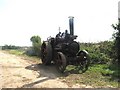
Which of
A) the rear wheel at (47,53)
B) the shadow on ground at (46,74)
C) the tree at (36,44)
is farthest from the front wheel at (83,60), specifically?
the tree at (36,44)

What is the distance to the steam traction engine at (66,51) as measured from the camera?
1641 centimetres

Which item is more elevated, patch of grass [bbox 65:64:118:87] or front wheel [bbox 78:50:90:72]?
front wheel [bbox 78:50:90:72]

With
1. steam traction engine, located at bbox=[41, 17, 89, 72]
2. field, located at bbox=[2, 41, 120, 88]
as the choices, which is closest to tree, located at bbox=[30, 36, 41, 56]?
field, located at bbox=[2, 41, 120, 88]

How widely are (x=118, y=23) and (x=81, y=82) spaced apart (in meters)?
7.59

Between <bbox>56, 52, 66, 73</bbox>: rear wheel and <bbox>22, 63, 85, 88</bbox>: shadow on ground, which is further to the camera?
<bbox>56, 52, 66, 73</bbox>: rear wheel

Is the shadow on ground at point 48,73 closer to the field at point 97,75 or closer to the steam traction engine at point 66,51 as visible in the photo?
the field at point 97,75

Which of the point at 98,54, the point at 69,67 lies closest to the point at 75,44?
the point at 69,67

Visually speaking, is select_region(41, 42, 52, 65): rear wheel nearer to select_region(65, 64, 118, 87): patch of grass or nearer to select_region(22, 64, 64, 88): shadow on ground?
select_region(22, 64, 64, 88): shadow on ground

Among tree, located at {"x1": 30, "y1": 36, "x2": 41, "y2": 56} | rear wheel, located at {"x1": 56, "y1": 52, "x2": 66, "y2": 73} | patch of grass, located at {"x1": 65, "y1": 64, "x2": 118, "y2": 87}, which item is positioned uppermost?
tree, located at {"x1": 30, "y1": 36, "x2": 41, "y2": 56}

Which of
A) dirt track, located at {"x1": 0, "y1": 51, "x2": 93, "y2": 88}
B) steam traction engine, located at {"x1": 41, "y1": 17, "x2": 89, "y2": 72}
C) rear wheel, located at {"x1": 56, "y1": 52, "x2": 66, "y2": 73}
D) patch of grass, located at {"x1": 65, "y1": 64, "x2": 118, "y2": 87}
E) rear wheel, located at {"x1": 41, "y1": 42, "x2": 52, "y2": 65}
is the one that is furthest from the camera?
rear wheel, located at {"x1": 41, "y1": 42, "x2": 52, "y2": 65}

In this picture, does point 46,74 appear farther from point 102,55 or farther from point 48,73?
point 102,55

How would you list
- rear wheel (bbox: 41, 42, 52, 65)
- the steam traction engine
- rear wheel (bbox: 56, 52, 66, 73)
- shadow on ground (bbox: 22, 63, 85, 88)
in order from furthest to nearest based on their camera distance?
→ 1. rear wheel (bbox: 41, 42, 52, 65)
2. the steam traction engine
3. rear wheel (bbox: 56, 52, 66, 73)
4. shadow on ground (bbox: 22, 63, 85, 88)

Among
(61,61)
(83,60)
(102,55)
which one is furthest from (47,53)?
(102,55)

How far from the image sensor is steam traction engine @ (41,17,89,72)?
16.4 meters
